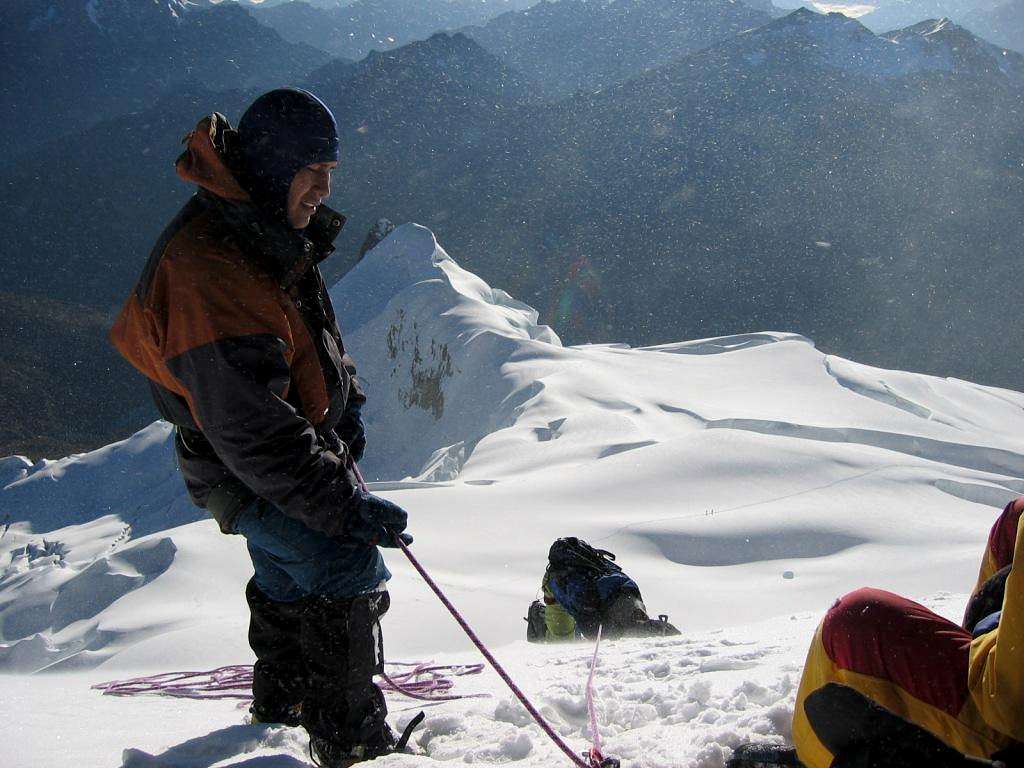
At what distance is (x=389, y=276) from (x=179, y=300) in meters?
17.7

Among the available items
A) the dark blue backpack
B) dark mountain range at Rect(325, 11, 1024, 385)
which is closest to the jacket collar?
the dark blue backpack

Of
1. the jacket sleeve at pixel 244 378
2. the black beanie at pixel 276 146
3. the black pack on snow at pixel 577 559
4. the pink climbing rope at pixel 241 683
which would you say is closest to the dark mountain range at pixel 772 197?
the black pack on snow at pixel 577 559

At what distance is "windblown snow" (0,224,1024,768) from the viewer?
6.19 ft

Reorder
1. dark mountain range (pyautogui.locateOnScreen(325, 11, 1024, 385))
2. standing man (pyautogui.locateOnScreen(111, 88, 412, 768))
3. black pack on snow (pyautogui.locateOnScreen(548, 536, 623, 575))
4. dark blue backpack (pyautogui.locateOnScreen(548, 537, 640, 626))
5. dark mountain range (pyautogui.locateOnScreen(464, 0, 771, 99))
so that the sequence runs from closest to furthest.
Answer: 1. standing man (pyautogui.locateOnScreen(111, 88, 412, 768))
2. dark blue backpack (pyautogui.locateOnScreen(548, 537, 640, 626))
3. black pack on snow (pyautogui.locateOnScreen(548, 536, 623, 575))
4. dark mountain range (pyautogui.locateOnScreen(325, 11, 1024, 385))
5. dark mountain range (pyautogui.locateOnScreen(464, 0, 771, 99))

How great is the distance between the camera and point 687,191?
57.6m

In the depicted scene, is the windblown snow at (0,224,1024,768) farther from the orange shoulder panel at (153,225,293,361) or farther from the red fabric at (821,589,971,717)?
the orange shoulder panel at (153,225,293,361)

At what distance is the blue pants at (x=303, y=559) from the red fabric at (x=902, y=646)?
1.01m

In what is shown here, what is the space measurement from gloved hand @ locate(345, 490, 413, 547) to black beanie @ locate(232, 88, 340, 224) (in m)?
0.64

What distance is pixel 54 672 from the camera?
3.57 meters

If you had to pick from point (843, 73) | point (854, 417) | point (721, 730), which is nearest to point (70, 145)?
point (843, 73)

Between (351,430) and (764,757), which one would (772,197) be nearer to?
(351,430)

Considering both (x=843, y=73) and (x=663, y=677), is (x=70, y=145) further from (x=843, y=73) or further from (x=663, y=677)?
(x=663, y=677)

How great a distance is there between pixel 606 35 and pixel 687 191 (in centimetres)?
5728

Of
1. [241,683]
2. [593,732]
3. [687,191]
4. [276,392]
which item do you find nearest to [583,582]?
[241,683]
